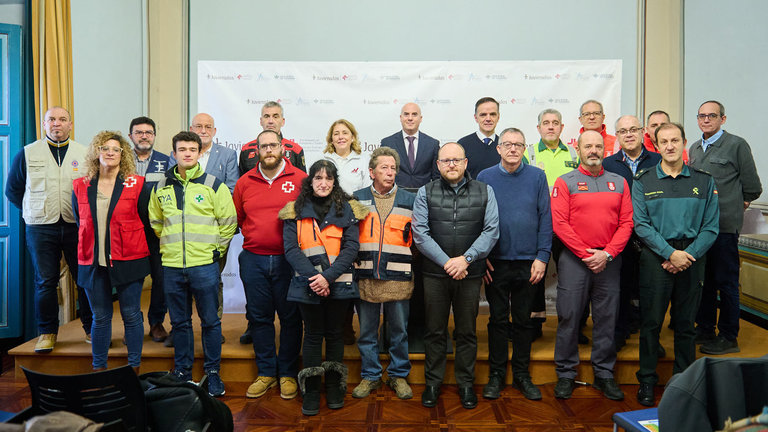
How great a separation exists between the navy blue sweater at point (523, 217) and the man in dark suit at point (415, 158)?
752 mm

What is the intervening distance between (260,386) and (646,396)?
2213 millimetres

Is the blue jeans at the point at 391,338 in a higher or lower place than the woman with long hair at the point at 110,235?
lower

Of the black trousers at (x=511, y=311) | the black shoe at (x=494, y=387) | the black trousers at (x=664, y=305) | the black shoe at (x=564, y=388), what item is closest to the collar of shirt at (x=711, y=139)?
the black trousers at (x=664, y=305)

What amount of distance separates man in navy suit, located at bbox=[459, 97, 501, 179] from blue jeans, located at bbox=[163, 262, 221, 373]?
1856 millimetres

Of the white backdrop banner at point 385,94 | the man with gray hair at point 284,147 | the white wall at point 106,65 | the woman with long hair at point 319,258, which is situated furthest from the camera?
the white backdrop banner at point 385,94

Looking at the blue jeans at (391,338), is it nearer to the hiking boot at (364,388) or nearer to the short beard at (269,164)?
the hiking boot at (364,388)

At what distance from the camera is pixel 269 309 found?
299 cm

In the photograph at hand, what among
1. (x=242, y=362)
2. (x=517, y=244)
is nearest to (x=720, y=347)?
(x=517, y=244)

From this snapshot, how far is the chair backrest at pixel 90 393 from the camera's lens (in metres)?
1.63

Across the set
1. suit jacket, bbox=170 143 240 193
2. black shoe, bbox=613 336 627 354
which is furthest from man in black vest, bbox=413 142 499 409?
suit jacket, bbox=170 143 240 193

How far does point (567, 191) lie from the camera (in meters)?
2.95

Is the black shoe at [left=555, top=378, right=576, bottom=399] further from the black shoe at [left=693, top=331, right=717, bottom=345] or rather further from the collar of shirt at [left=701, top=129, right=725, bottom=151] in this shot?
the collar of shirt at [left=701, top=129, right=725, bottom=151]

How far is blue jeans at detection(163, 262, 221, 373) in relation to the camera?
9.36 feet

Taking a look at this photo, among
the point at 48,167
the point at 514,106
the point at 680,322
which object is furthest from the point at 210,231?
the point at 514,106
